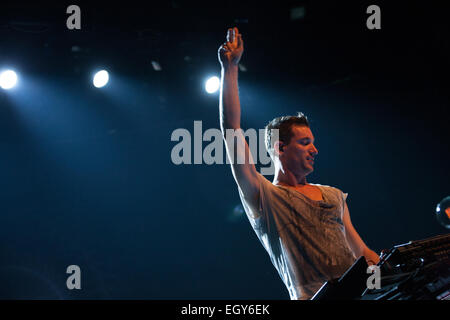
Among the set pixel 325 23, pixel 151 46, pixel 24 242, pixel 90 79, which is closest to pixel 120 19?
pixel 151 46

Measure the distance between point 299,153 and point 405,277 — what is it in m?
1.09

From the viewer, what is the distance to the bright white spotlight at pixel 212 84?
520cm

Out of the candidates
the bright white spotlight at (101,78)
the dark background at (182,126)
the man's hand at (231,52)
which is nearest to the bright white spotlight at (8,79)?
the dark background at (182,126)

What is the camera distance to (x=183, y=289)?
5578 millimetres

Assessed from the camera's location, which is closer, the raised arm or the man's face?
the raised arm

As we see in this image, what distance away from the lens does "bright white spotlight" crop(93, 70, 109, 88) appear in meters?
4.91

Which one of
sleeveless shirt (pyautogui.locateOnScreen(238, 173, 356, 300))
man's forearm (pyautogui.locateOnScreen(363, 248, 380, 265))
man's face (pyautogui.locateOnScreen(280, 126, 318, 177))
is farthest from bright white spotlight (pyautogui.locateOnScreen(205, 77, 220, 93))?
man's forearm (pyautogui.locateOnScreen(363, 248, 380, 265))

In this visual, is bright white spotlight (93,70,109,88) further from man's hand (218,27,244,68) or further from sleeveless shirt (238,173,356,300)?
sleeveless shirt (238,173,356,300)

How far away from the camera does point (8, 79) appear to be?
466 centimetres

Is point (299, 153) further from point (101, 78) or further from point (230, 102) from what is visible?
point (101, 78)

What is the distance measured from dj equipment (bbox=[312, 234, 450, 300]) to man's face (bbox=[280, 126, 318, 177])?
883 millimetres

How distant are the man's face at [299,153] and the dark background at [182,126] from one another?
2.32m

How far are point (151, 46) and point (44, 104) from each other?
5.70 ft

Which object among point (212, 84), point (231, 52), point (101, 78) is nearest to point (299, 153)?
point (231, 52)
